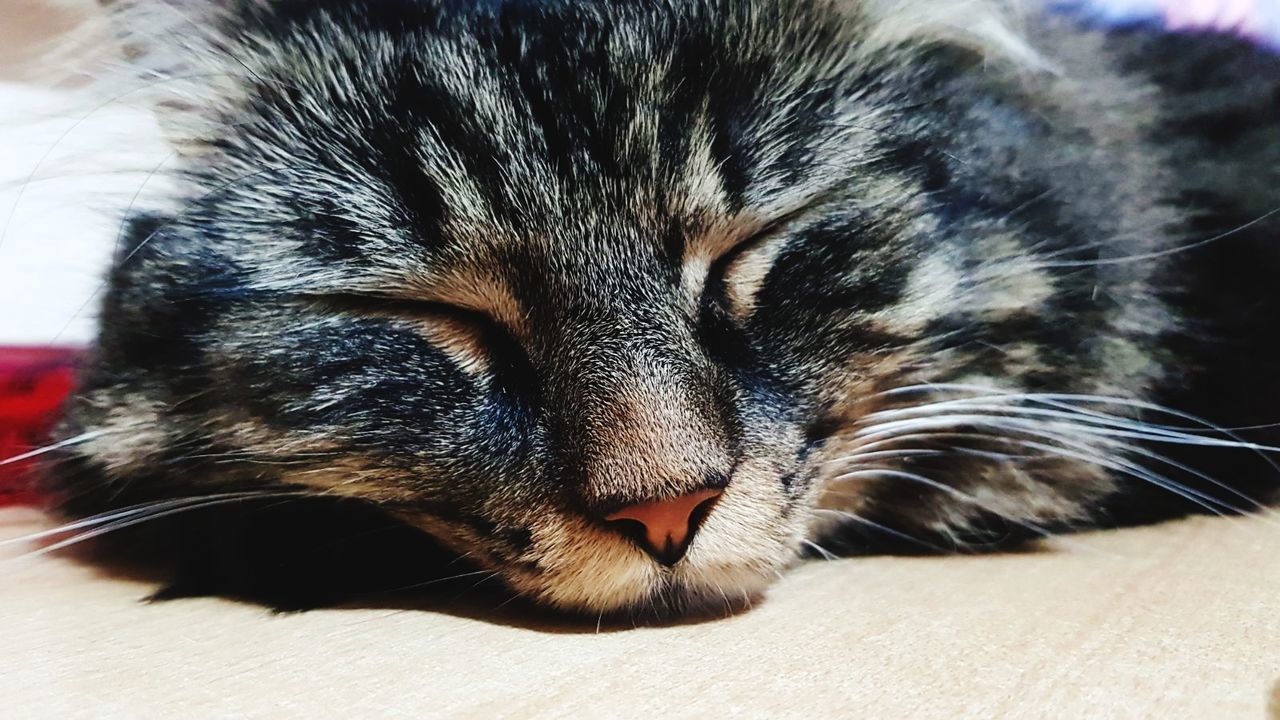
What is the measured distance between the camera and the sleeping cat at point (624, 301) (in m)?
0.69

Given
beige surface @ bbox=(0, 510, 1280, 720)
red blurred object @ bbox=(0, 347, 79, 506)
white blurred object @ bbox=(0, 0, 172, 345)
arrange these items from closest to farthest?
beige surface @ bbox=(0, 510, 1280, 720)
white blurred object @ bbox=(0, 0, 172, 345)
red blurred object @ bbox=(0, 347, 79, 506)

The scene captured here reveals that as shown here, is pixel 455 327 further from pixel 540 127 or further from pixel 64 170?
pixel 64 170

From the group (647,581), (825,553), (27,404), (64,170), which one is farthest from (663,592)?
(27,404)

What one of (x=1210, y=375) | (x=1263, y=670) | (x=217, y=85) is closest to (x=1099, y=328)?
(x=1210, y=375)

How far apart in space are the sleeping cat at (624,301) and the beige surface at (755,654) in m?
0.06

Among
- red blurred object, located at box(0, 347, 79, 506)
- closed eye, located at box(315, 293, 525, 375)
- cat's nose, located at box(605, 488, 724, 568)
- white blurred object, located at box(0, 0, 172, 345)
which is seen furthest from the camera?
red blurred object, located at box(0, 347, 79, 506)

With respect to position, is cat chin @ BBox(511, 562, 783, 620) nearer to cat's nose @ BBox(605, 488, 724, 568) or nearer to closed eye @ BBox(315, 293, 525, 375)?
cat's nose @ BBox(605, 488, 724, 568)

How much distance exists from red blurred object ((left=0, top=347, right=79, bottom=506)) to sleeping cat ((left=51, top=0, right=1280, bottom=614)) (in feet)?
0.38

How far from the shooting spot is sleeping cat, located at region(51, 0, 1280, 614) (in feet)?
2.27

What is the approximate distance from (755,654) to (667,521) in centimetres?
11

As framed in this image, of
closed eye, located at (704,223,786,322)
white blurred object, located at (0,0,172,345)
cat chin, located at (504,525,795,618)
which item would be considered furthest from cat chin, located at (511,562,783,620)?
white blurred object, located at (0,0,172,345)


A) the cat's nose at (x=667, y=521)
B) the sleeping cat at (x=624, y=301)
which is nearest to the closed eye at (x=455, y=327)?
the sleeping cat at (x=624, y=301)

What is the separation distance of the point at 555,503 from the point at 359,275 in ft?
0.77

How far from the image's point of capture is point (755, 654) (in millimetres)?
599
